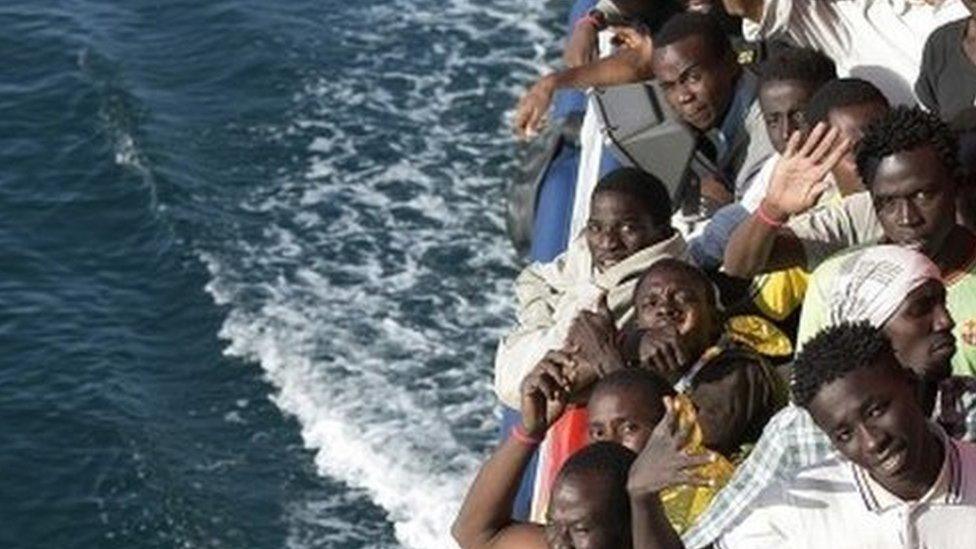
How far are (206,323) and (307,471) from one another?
1921 millimetres

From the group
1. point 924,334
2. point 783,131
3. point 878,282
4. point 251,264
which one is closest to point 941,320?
point 924,334

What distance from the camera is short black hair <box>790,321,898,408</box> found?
16.9 feet

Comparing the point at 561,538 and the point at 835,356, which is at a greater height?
the point at 835,356

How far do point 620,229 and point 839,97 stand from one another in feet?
2.68

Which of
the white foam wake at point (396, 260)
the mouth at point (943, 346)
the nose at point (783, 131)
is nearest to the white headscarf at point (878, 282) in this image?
the mouth at point (943, 346)

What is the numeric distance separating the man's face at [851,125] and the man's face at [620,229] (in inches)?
24.8

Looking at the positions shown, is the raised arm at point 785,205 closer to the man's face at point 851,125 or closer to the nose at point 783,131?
the man's face at point 851,125

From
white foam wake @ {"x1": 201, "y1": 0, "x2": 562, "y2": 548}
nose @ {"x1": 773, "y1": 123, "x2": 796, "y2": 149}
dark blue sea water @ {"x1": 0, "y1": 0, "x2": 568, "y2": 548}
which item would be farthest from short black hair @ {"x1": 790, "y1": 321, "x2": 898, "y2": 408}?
dark blue sea water @ {"x1": 0, "y1": 0, "x2": 568, "y2": 548}

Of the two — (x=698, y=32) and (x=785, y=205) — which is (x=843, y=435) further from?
(x=698, y=32)

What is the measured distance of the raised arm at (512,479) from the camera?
619cm

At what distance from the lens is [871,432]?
16.7 feet

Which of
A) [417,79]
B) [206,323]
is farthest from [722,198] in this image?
[417,79]

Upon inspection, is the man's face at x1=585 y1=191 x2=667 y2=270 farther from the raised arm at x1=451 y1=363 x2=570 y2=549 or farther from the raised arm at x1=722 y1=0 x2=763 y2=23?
the raised arm at x1=722 y1=0 x2=763 y2=23

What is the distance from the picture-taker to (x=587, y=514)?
220 inches
